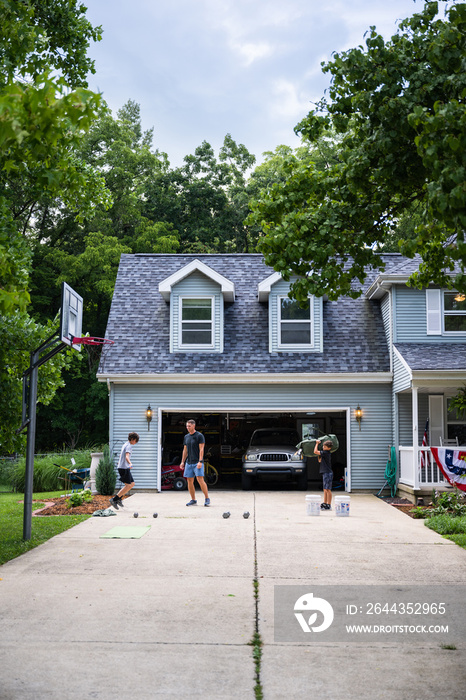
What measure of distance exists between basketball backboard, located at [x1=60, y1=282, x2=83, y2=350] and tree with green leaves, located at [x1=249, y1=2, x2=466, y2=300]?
9.78ft

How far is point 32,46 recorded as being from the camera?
8.73 metres

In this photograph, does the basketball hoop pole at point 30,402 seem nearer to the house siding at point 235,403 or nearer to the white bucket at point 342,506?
the white bucket at point 342,506

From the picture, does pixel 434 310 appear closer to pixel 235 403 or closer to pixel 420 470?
pixel 420 470

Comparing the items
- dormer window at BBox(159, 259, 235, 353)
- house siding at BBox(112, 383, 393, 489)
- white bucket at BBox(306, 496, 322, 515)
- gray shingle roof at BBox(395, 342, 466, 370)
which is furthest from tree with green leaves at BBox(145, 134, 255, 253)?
white bucket at BBox(306, 496, 322, 515)

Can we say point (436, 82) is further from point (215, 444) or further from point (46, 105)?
point (215, 444)

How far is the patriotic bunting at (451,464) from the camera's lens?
15.6 metres

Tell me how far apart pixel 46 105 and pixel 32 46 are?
5.62 metres

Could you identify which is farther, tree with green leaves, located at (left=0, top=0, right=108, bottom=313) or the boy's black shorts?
the boy's black shorts

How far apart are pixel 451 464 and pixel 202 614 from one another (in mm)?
10955

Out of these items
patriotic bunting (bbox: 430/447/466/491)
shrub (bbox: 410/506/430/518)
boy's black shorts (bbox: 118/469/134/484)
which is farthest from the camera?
patriotic bunting (bbox: 430/447/466/491)

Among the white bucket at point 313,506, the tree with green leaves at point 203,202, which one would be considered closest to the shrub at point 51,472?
the white bucket at point 313,506

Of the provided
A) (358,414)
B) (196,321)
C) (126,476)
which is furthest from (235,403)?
(126,476)

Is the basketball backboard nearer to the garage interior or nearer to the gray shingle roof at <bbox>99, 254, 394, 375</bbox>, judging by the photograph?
the gray shingle roof at <bbox>99, 254, 394, 375</bbox>

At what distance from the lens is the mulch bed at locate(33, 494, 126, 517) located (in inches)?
539
